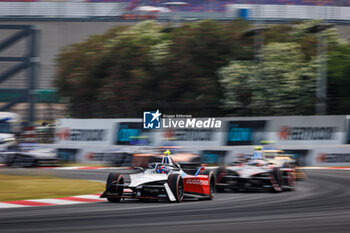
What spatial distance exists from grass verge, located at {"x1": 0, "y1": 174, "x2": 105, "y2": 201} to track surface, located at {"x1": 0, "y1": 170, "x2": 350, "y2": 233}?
2.35m

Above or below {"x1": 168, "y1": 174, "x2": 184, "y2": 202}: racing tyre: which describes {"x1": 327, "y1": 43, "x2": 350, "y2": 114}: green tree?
above

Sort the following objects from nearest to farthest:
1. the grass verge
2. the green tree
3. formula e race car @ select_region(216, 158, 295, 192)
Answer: the grass verge < formula e race car @ select_region(216, 158, 295, 192) < the green tree

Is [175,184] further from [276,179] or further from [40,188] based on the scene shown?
[40,188]

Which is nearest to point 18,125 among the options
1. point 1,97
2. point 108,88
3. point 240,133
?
point 1,97

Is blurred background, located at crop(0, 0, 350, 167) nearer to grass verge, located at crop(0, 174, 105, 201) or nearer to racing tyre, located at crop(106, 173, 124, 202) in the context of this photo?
grass verge, located at crop(0, 174, 105, 201)

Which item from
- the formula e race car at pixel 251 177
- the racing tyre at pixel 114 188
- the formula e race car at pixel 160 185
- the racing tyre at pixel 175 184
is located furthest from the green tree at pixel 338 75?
the racing tyre at pixel 114 188

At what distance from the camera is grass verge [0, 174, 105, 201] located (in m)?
13.3

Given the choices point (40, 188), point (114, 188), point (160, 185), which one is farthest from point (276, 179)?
point (40, 188)

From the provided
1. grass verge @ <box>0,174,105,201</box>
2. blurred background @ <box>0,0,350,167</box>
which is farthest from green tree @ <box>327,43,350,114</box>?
grass verge @ <box>0,174,105,201</box>

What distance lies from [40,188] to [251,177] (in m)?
5.42

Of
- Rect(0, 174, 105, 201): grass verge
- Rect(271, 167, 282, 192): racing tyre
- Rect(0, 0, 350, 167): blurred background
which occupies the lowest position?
Rect(0, 174, 105, 201): grass verge

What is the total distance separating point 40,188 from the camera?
14.8m

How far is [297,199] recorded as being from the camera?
12406 millimetres

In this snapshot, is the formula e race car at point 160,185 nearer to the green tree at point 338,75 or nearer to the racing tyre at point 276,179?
the racing tyre at point 276,179
